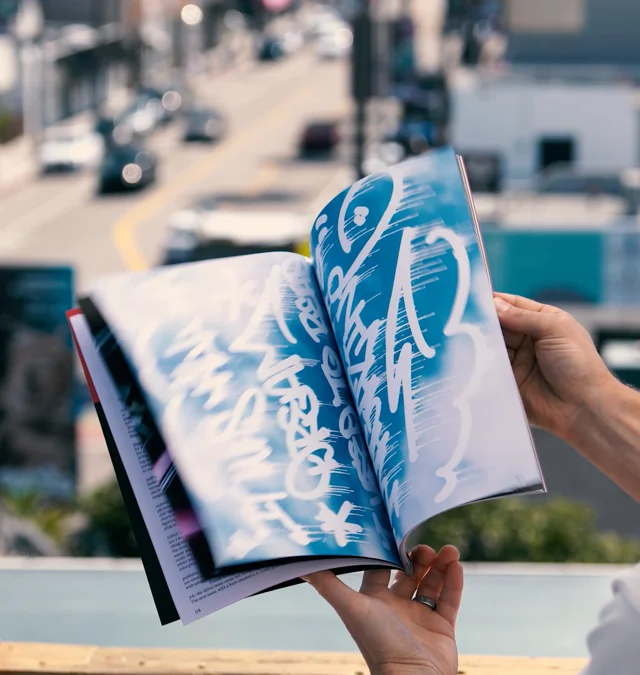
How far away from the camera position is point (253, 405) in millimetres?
1812

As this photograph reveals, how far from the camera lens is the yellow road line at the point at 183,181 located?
25.0 meters

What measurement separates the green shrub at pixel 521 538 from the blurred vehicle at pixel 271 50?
4086 centimetres

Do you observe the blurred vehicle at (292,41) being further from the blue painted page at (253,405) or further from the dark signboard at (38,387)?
the blue painted page at (253,405)

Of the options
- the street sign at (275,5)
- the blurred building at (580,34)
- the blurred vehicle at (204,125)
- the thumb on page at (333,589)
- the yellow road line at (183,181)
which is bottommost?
the yellow road line at (183,181)

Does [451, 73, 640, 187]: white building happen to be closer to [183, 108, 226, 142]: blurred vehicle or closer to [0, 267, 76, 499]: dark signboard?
[183, 108, 226, 142]: blurred vehicle

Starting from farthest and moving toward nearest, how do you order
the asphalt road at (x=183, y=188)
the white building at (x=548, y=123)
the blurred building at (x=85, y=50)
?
the blurred building at (x=85, y=50)
the white building at (x=548, y=123)
the asphalt road at (x=183, y=188)

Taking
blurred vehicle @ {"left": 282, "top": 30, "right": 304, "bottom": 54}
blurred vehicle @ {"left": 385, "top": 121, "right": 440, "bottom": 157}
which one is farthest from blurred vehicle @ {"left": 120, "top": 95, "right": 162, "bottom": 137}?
blurred vehicle @ {"left": 282, "top": 30, "right": 304, "bottom": 54}

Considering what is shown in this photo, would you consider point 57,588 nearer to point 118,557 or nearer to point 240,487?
point 240,487

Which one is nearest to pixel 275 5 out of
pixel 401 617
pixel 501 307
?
pixel 501 307

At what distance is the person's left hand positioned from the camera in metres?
1.78

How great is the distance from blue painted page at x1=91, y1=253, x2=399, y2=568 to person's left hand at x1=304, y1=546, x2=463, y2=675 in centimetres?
9

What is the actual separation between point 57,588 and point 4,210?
86.8 ft

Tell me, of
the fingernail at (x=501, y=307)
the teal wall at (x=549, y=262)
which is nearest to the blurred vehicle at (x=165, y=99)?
the teal wall at (x=549, y=262)

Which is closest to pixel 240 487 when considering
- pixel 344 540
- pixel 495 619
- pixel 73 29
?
pixel 344 540
